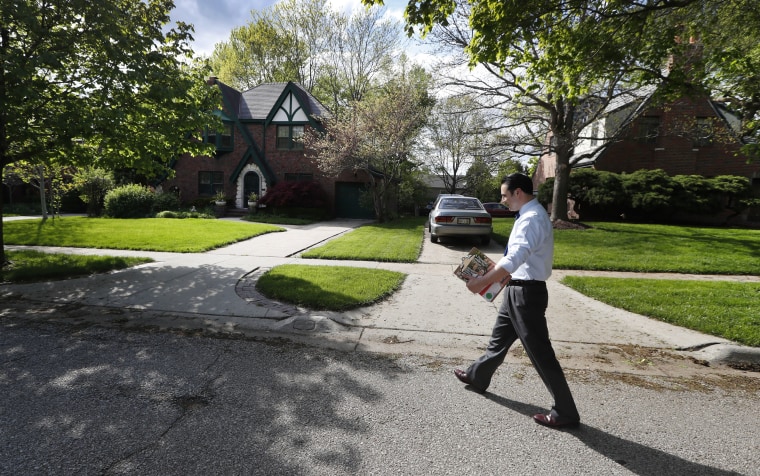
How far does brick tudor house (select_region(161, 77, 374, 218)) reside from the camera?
76.1 ft

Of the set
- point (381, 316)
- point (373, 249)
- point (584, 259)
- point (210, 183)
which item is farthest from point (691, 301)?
point (210, 183)

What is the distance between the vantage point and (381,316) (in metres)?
5.06

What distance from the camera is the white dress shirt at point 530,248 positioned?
254 centimetres

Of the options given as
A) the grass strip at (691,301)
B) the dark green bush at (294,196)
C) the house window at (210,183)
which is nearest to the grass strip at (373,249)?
the grass strip at (691,301)

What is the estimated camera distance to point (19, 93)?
5.26 meters

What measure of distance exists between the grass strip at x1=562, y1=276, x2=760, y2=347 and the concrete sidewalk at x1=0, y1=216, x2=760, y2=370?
0.25 m

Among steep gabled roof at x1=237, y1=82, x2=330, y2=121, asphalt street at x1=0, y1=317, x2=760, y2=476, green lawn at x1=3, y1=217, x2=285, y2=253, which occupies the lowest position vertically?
asphalt street at x1=0, y1=317, x2=760, y2=476

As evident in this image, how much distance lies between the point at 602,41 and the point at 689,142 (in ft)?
65.3

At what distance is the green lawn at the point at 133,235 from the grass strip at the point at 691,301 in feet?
31.6

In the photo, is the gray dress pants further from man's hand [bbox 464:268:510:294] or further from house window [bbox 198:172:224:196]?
house window [bbox 198:172:224:196]

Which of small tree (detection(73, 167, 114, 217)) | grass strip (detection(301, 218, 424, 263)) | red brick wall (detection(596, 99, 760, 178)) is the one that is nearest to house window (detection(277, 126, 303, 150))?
small tree (detection(73, 167, 114, 217))

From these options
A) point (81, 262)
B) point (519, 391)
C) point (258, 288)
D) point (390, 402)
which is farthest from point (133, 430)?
point (81, 262)

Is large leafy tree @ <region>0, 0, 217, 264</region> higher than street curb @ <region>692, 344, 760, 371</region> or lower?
higher

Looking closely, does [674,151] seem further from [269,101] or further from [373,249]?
[269,101]
